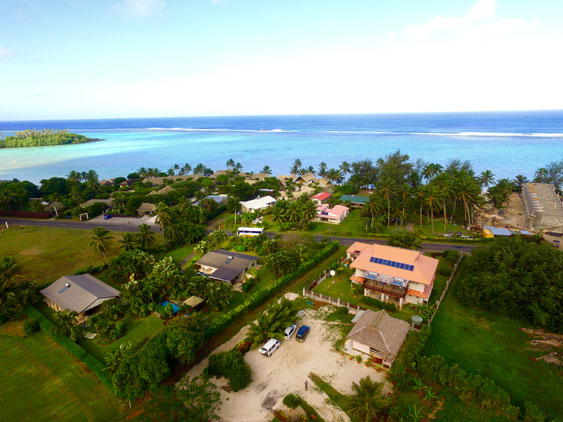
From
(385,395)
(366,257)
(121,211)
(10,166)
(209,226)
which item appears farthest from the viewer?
(10,166)

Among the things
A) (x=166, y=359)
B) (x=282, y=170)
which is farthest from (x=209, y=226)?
(x=282, y=170)

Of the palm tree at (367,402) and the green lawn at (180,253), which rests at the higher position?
the palm tree at (367,402)

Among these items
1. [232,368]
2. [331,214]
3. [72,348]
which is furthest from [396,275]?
[72,348]

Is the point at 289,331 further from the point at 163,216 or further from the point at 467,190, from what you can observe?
the point at 467,190

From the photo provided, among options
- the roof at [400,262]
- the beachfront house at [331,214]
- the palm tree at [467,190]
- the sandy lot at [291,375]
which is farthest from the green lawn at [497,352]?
the beachfront house at [331,214]

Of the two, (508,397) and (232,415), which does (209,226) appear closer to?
(232,415)

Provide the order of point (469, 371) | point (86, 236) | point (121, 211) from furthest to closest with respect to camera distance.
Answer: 1. point (121, 211)
2. point (86, 236)
3. point (469, 371)

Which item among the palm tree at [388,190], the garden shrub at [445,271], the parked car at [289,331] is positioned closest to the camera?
the parked car at [289,331]

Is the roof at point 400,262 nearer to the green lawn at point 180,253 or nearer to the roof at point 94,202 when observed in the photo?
the green lawn at point 180,253
